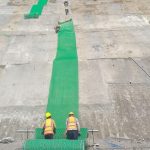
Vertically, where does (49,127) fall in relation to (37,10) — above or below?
below

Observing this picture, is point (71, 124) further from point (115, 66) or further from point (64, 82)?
point (115, 66)

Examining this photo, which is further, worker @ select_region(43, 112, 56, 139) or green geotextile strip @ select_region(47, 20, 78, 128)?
green geotextile strip @ select_region(47, 20, 78, 128)

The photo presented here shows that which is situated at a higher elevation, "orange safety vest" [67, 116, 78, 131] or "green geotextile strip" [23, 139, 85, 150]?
"orange safety vest" [67, 116, 78, 131]

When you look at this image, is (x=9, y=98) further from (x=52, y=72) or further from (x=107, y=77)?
(x=107, y=77)

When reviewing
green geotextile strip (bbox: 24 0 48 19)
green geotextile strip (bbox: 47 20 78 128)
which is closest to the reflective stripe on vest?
green geotextile strip (bbox: 47 20 78 128)

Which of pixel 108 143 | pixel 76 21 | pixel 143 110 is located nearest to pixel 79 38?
pixel 76 21

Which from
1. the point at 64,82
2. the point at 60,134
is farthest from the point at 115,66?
the point at 60,134

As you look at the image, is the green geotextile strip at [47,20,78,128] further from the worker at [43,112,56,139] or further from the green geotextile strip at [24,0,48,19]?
the green geotextile strip at [24,0,48,19]
